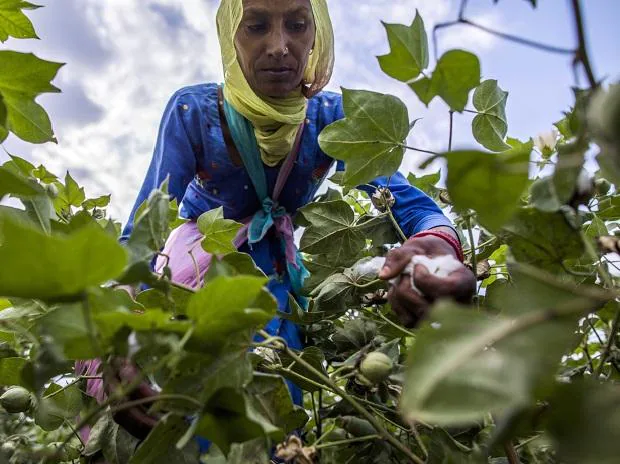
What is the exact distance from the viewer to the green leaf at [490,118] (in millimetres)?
838

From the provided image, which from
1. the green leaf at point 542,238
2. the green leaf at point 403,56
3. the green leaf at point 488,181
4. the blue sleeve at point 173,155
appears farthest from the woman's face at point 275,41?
the green leaf at point 488,181

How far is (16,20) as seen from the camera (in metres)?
0.79

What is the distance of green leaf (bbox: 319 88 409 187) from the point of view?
70 cm

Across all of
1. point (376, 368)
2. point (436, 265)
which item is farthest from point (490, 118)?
point (376, 368)

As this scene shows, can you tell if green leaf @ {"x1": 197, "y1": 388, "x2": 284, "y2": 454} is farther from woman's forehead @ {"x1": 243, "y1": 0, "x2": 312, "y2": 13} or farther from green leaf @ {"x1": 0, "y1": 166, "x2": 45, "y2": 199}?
woman's forehead @ {"x1": 243, "y1": 0, "x2": 312, "y2": 13}

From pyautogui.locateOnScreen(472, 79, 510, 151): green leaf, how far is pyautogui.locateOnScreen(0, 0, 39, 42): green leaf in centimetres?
60

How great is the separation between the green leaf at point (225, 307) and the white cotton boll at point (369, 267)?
0.45 m

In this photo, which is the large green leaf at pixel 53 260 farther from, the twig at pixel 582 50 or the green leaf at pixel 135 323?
the twig at pixel 582 50

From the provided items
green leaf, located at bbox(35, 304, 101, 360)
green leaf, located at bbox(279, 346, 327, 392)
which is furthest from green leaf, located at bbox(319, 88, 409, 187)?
green leaf, located at bbox(35, 304, 101, 360)

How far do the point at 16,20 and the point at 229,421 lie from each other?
2.08ft

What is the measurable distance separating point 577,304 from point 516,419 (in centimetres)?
6

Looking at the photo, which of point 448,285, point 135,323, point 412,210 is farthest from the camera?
point 412,210

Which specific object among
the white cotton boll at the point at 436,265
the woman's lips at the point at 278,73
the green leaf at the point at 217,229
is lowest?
the white cotton boll at the point at 436,265

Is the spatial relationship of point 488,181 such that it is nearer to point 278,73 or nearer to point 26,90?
point 26,90
